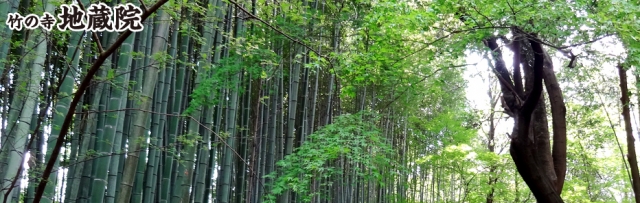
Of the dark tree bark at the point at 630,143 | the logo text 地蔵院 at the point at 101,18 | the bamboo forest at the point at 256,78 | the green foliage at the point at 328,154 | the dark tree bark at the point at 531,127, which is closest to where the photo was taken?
the logo text 地蔵院 at the point at 101,18

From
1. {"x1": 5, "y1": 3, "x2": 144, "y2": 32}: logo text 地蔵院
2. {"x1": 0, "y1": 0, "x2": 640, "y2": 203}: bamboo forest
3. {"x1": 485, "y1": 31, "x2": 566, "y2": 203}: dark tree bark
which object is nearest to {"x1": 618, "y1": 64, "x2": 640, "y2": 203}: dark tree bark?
{"x1": 0, "y1": 0, "x2": 640, "y2": 203}: bamboo forest

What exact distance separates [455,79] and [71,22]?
6.27 metres

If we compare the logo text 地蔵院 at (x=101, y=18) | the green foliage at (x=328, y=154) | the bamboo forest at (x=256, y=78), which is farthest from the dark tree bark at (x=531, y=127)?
the logo text 地蔵院 at (x=101, y=18)

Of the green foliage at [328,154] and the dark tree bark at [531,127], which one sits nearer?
the dark tree bark at [531,127]

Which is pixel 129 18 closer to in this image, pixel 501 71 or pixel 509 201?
pixel 501 71

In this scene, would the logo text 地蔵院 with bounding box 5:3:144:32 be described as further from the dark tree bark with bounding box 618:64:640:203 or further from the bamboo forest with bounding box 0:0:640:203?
the dark tree bark with bounding box 618:64:640:203

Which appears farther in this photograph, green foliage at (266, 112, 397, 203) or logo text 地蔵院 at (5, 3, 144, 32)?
green foliage at (266, 112, 397, 203)

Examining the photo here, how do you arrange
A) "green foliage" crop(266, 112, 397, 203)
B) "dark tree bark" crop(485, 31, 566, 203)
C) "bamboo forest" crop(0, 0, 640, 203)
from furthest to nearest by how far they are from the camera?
"green foliage" crop(266, 112, 397, 203) < "dark tree bark" crop(485, 31, 566, 203) < "bamboo forest" crop(0, 0, 640, 203)

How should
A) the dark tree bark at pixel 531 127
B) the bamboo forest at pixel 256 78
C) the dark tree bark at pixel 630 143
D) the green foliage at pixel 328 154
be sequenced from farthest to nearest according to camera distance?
the dark tree bark at pixel 630 143
the green foliage at pixel 328 154
the dark tree bark at pixel 531 127
the bamboo forest at pixel 256 78

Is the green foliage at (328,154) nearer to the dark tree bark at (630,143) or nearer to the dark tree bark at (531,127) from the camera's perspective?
the dark tree bark at (531,127)

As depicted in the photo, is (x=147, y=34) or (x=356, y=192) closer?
(x=147, y=34)

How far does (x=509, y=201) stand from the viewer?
8.20 m

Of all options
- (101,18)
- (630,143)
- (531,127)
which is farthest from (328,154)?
(630,143)

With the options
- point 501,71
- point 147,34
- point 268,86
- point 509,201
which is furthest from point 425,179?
point 147,34
